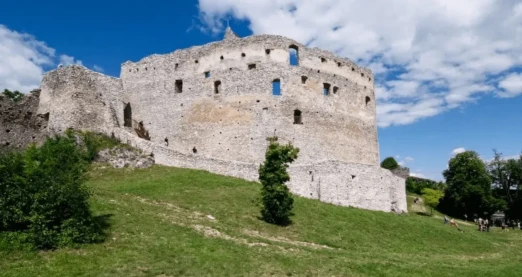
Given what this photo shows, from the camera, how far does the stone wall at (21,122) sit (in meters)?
34.2

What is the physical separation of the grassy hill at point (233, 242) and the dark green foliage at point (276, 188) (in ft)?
2.02

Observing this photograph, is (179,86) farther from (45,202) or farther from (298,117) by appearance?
(45,202)

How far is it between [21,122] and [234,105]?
16549mm

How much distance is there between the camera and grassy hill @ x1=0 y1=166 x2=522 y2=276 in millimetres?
13415

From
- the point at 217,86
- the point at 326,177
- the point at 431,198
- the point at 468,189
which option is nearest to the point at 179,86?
the point at 217,86

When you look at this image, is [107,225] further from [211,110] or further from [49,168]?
[211,110]

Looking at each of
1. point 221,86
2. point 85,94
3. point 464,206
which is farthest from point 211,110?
point 464,206

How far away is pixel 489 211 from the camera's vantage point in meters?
48.8

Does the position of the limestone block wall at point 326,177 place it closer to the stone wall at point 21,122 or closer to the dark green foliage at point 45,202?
the stone wall at point 21,122

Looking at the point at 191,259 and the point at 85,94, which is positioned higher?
the point at 85,94

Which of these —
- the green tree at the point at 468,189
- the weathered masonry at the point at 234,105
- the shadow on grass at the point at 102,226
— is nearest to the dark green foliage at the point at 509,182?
the green tree at the point at 468,189

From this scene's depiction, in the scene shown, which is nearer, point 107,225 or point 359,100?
point 107,225

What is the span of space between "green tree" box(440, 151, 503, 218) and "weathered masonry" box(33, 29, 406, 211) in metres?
13.3

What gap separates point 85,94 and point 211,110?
392 inches
